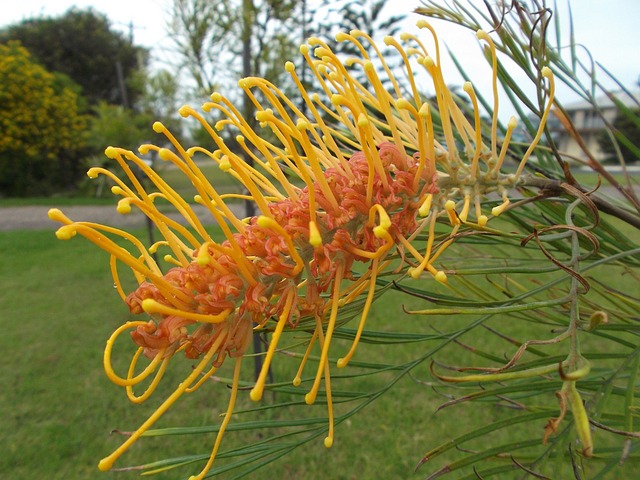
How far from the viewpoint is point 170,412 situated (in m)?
2.04

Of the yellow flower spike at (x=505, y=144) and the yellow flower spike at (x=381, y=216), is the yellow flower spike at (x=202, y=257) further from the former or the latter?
the yellow flower spike at (x=505, y=144)

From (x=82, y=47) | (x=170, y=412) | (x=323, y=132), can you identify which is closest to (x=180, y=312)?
(x=323, y=132)

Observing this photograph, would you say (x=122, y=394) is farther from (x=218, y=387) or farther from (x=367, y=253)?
(x=367, y=253)

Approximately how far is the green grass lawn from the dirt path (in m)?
2.50

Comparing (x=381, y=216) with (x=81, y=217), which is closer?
(x=381, y=216)

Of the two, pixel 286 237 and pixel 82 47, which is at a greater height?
pixel 82 47

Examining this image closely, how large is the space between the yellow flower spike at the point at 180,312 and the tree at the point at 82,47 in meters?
10.6

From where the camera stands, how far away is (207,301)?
296 millimetres

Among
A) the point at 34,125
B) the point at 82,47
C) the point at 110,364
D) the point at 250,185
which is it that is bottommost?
the point at 34,125

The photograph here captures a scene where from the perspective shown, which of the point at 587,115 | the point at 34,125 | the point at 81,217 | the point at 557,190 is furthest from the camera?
the point at 587,115

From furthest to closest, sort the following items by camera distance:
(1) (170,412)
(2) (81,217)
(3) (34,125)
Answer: (3) (34,125)
(2) (81,217)
(1) (170,412)

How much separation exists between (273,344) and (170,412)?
6.51ft

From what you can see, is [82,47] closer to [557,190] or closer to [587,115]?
[557,190]

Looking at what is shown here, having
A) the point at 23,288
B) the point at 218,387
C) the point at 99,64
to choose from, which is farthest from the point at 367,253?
the point at 99,64
